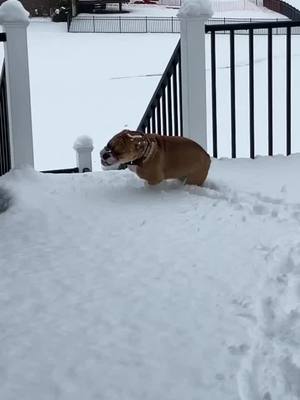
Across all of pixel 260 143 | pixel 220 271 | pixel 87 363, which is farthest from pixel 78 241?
pixel 260 143

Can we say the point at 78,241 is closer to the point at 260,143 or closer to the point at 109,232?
the point at 109,232

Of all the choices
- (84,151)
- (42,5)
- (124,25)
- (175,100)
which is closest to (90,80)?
(124,25)

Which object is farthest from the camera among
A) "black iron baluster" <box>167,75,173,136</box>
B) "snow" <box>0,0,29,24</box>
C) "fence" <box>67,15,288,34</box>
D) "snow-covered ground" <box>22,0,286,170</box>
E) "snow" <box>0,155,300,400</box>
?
"fence" <box>67,15,288,34</box>

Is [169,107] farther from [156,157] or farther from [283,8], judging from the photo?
[283,8]

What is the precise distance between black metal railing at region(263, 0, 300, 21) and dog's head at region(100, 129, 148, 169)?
79.0 ft

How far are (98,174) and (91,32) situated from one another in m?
23.6

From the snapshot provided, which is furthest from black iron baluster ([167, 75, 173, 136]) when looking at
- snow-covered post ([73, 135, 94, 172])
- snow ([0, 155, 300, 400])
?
snow-covered post ([73, 135, 94, 172])

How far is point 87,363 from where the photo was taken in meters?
2.17

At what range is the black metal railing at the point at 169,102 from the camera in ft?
16.0

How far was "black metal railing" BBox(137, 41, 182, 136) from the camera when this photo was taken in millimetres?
4891

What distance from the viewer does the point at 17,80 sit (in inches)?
173

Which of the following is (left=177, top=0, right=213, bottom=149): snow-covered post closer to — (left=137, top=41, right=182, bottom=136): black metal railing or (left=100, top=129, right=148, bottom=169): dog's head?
(left=137, top=41, right=182, bottom=136): black metal railing

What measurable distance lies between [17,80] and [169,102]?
1103 mm

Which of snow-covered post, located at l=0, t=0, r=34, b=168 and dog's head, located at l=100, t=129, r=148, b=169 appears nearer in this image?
dog's head, located at l=100, t=129, r=148, b=169
